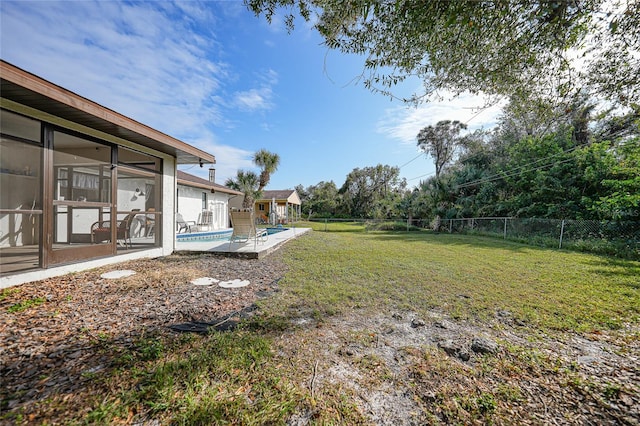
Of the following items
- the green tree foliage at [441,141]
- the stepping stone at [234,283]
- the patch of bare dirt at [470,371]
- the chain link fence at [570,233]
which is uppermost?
the green tree foliage at [441,141]

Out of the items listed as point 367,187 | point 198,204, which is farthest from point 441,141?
point 198,204

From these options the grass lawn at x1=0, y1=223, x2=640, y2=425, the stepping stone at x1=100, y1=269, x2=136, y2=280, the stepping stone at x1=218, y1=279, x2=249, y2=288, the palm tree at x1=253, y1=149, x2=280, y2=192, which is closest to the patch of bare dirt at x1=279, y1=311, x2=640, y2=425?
the grass lawn at x1=0, y1=223, x2=640, y2=425

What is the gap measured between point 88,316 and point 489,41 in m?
6.18

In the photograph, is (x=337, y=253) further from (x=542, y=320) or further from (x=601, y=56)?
(x=601, y=56)

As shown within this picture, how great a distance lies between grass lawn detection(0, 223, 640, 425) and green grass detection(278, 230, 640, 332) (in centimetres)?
4

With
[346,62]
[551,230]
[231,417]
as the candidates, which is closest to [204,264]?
[231,417]

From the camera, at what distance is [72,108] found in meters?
3.86

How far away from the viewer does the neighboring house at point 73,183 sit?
3.74 meters

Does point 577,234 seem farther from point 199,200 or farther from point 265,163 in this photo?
point 265,163

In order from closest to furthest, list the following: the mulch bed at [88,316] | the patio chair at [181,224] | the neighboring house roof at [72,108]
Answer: the mulch bed at [88,316] → the neighboring house roof at [72,108] → the patio chair at [181,224]

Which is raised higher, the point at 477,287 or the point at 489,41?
the point at 489,41

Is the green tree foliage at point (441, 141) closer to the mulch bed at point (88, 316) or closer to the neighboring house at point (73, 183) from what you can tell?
the neighboring house at point (73, 183)

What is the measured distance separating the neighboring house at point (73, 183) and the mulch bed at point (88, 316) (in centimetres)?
58

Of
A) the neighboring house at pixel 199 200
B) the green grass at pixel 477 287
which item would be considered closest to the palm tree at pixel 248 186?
the neighboring house at pixel 199 200
